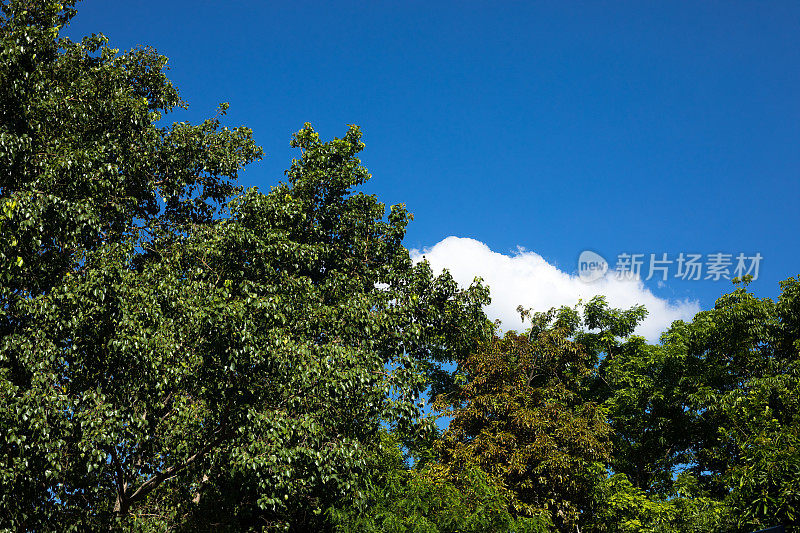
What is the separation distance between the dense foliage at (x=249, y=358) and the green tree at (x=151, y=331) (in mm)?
55

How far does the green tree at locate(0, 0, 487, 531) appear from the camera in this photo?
10.7 metres

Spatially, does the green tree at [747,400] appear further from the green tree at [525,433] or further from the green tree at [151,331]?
the green tree at [151,331]

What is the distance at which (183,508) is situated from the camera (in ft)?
Answer: 47.9

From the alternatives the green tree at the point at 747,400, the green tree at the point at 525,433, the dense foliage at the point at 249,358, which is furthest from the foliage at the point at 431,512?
the green tree at the point at 747,400

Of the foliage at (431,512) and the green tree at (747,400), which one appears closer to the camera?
the foliage at (431,512)

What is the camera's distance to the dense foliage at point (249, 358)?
10.9 meters

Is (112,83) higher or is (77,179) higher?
(112,83)

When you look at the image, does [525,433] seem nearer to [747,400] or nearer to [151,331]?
[747,400]

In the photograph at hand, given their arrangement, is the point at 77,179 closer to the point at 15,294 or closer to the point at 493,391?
the point at 15,294

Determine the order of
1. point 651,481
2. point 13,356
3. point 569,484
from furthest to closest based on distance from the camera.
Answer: point 651,481
point 569,484
point 13,356

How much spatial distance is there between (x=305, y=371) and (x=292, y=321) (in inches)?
73.3

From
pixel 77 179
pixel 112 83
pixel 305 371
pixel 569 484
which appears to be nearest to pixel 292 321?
pixel 305 371

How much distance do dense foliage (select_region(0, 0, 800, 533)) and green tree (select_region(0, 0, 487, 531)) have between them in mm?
55

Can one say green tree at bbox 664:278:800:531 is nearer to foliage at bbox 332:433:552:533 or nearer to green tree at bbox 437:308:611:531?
green tree at bbox 437:308:611:531
